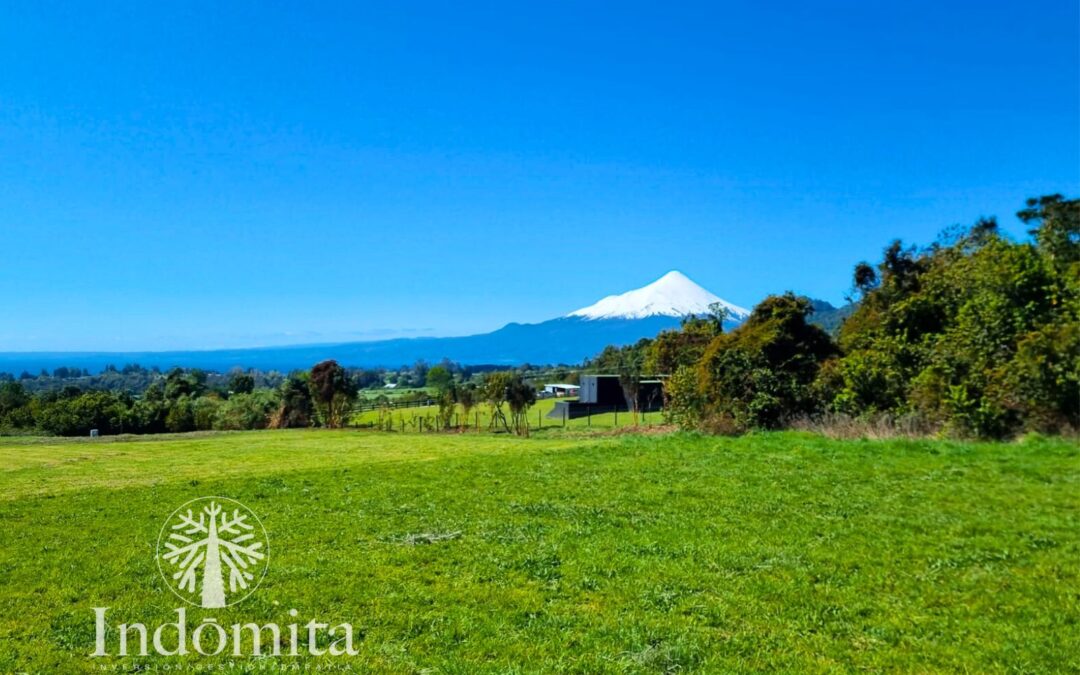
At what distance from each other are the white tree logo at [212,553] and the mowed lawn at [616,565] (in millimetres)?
146

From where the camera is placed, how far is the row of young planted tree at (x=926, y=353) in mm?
12133

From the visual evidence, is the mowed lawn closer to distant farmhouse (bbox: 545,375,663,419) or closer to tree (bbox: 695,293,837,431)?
tree (bbox: 695,293,837,431)

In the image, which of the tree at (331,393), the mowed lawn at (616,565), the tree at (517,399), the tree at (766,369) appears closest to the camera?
the mowed lawn at (616,565)

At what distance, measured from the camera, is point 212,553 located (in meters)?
5.43

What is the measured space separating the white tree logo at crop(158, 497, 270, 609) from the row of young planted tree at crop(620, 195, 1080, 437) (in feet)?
42.7

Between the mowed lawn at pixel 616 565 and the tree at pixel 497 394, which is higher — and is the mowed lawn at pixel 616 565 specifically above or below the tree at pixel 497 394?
below

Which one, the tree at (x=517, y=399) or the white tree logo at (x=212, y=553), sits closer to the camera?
the white tree logo at (x=212, y=553)

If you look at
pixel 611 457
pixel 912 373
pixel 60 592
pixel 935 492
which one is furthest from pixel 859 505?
pixel 912 373

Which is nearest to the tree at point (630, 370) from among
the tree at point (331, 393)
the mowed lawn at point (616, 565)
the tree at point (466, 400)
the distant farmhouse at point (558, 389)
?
the distant farmhouse at point (558, 389)

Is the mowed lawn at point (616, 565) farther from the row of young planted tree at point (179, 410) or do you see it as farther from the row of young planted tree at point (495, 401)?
the row of young planted tree at point (179, 410)

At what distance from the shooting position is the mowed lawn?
3.62 meters

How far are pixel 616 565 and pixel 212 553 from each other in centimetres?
352

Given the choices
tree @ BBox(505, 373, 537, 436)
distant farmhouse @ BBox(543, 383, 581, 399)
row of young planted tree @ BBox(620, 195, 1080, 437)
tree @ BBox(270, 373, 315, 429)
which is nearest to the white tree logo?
row of young planted tree @ BBox(620, 195, 1080, 437)

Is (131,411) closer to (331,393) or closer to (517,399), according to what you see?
(331,393)
